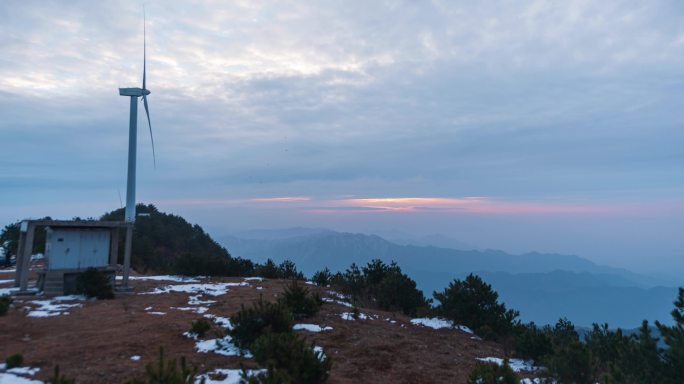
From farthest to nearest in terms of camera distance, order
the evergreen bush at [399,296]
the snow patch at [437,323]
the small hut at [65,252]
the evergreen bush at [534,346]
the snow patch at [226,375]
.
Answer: the evergreen bush at [399,296]
the small hut at [65,252]
the snow patch at [437,323]
the evergreen bush at [534,346]
the snow patch at [226,375]

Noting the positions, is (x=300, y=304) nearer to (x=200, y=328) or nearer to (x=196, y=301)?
(x=200, y=328)

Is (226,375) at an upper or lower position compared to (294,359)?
lower

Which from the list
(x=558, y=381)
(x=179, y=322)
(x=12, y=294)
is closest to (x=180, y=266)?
(x=12, y=294)

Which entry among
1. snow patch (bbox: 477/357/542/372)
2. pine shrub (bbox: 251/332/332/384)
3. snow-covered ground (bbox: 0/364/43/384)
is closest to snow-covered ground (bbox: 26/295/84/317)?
snow-covered ground (bbox: 0/364/43/384)

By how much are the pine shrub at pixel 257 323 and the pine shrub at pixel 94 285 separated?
364 inches

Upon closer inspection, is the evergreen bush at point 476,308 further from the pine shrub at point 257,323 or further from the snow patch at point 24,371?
the snow patch at point 24,371

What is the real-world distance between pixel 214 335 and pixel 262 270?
49.4 ft

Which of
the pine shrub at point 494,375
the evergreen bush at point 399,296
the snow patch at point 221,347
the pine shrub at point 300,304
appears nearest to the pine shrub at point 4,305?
the snow patch at point 221,347

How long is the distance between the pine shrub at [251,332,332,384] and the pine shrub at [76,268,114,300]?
1150 centimetres

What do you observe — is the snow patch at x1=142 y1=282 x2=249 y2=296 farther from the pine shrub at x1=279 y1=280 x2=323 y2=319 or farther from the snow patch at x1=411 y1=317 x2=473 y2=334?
the snow patch at x1=411 y1=317 x2=473 y2=334

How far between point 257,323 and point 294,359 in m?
2.62

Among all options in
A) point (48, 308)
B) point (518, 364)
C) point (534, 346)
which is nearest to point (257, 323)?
point (518, 364)

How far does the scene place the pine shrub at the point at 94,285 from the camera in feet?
52.0

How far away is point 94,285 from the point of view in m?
15.9
